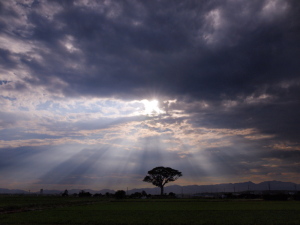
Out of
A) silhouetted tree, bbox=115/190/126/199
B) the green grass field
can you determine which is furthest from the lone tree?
the green grass field

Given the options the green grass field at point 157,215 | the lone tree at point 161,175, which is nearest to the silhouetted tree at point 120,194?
the lone tree at point 161,175

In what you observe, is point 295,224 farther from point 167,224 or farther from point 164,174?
point 164,174

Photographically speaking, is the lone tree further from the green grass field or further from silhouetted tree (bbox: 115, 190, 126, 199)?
the green grass field

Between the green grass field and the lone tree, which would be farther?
the lone tree

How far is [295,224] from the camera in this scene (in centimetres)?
2681

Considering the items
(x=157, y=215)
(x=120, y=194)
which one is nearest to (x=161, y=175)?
(x=120, y=194)

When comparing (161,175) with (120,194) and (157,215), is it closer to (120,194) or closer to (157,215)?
(120,194)

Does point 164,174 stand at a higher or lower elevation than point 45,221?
higher

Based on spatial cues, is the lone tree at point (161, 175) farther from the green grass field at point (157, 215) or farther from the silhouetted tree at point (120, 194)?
the green grass field at point (157, 215)

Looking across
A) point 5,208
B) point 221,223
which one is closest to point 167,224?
point 221,223

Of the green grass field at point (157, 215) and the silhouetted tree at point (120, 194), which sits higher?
the silhouetted tree at point (120, 194)

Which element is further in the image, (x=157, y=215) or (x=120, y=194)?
(x=120, y=194)

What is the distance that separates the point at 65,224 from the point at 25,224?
460 cm

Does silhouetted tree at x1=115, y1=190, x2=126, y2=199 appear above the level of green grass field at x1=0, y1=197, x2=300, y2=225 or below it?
above
